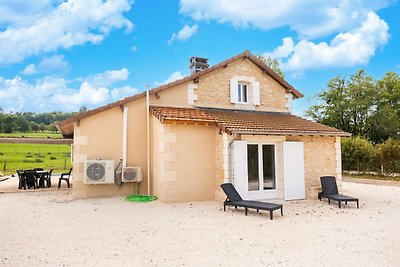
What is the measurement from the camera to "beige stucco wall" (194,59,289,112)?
42.3 ft

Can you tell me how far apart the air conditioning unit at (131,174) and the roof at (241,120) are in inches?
85.9

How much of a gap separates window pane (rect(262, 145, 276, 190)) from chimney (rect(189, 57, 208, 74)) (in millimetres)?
5547

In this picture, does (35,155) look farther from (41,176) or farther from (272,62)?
(272,62)

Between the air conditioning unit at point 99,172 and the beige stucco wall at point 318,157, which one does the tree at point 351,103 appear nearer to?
the beige stucco wall at point 318,157

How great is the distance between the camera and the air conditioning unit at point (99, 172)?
10734 mm

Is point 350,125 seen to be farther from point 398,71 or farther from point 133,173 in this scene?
point 133,173

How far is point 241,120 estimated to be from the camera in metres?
11.6

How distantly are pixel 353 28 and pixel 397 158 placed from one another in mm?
10567

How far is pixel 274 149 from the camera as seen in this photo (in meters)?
11.5

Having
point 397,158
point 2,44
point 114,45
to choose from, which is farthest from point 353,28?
point 2,44

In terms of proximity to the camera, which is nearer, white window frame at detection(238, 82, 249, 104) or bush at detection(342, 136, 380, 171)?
white window frame at detection(238, 82, 249, 104)

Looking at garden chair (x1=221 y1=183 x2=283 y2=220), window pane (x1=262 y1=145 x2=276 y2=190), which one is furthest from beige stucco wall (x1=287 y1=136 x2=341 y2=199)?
garden chair (x1=221 y1=183 x2=283 y2=220)

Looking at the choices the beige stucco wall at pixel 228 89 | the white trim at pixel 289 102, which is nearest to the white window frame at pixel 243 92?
the beige stucco wall at pixel 228 89

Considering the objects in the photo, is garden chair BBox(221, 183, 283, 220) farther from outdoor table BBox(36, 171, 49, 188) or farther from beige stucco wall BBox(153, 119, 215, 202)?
outdoor table BBox(36, 171, 49, 188)
